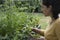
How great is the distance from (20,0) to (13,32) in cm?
91

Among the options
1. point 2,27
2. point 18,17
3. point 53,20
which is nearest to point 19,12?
point 18,17

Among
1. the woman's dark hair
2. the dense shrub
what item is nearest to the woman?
the woman's dark hair

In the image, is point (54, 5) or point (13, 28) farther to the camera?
point (13, 28)

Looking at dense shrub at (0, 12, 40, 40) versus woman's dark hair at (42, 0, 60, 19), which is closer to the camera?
woman's dark hair at (42, 0, 60, 19)

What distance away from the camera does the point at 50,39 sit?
71.2 inches

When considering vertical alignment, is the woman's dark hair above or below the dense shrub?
above

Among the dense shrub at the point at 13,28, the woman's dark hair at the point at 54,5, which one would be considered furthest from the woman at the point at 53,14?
the dense shrub at the point at 13,28

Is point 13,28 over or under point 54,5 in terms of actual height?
under

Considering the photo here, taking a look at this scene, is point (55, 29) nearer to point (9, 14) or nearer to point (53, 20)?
point (53, 20)

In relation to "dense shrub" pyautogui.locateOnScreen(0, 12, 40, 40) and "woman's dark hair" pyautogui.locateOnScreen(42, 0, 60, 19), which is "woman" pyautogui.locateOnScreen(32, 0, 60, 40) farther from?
"dense shrub" pyautogui.locateOnScreen(0, 12, 40, 40)

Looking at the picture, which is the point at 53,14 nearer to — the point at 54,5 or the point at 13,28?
the point at 54,5

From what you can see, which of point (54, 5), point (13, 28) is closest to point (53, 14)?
point (54, 5)

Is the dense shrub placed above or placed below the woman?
below

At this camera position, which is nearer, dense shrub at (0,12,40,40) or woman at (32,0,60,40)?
woman at (32,0,60,40)
